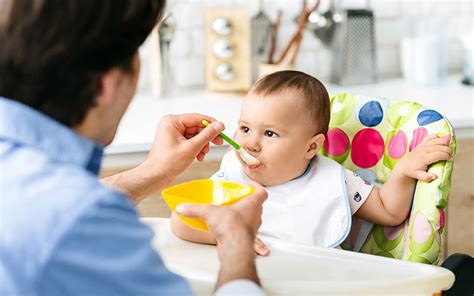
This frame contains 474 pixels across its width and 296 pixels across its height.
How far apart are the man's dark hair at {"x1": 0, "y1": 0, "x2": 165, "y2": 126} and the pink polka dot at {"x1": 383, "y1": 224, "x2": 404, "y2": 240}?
86cm

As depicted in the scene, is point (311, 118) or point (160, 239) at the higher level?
point (311, 118)

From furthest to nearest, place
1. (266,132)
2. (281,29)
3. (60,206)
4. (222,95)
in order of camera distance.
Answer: (281,29) < (222,95) < (266,132) < (60,206)

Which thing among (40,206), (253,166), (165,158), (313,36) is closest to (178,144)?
Answer: (165,158)

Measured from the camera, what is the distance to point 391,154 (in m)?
1.82

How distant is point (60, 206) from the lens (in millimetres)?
947

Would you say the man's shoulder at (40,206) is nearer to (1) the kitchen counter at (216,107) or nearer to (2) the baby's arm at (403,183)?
(2) the baby's arm at (403,183)

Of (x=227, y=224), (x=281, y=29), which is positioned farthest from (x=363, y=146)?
(x=281, y=29)

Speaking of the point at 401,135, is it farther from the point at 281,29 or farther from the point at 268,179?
the point at 281,29

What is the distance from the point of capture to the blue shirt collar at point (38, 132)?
1025 mm

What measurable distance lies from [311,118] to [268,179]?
6.1 inches

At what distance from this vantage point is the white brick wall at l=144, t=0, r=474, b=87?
9.41 feet

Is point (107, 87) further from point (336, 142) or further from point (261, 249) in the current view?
point (336, 142)

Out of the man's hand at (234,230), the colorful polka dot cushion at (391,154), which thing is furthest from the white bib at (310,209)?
the man's hand at (234,230)

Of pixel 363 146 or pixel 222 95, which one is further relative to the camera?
pixel 222 95
